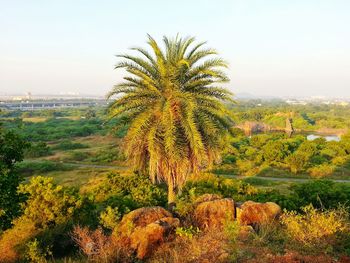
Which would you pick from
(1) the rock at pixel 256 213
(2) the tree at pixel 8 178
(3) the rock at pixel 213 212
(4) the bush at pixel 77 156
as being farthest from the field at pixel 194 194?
(1) the rock at pixel 256 213

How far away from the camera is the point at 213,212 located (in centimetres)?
1282

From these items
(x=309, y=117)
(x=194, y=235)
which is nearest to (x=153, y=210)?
(x=194, y=235)

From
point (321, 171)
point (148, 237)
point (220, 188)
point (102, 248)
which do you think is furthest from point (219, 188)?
point (321, 171)

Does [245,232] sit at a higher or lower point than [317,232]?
lower

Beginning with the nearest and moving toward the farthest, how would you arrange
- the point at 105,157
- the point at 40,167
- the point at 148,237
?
the point at 148,237 → the point at 40,167 → the point at 105,157

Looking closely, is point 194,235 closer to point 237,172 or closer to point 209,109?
point 209,109

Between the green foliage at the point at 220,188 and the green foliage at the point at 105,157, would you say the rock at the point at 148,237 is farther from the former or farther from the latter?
the green foliage at the point at 105,157

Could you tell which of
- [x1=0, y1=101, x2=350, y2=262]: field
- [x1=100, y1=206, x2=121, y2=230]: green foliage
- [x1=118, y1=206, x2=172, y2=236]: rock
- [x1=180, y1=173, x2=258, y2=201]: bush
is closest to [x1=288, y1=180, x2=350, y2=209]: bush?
[x1=0, y1=101, x2=350, y2=262]: field

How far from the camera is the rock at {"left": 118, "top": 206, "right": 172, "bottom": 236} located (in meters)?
11.3

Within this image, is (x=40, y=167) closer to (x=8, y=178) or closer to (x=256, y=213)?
(x=8, y=178)

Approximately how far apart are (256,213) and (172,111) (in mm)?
5455

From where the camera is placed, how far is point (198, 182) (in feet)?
81.5

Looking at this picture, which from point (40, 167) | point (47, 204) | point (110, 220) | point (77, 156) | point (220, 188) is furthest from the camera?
point (77, 156)

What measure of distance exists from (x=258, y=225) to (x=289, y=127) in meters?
108
